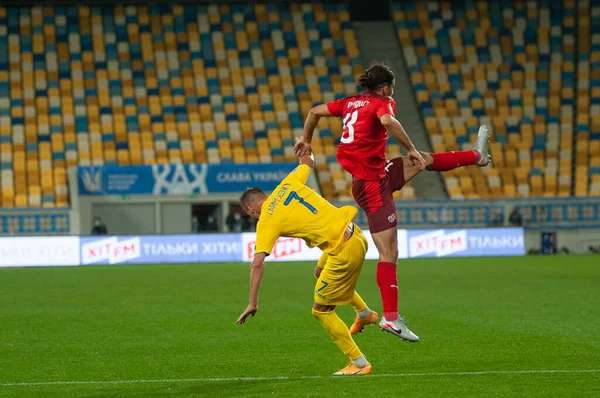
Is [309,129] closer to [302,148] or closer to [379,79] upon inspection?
[302,148]

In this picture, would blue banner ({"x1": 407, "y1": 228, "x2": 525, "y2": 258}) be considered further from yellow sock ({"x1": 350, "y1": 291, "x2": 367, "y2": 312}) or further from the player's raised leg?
yellow sock ({"x1": 350, "y1": 291, "x2": 367, "y2": 312})

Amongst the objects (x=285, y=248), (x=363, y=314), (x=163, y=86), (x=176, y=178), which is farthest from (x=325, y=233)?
(x=163, y=86)

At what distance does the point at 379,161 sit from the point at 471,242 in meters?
20.5

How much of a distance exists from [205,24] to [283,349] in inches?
1074

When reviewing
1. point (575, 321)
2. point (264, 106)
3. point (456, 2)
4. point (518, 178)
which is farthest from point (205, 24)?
point (575, 321)

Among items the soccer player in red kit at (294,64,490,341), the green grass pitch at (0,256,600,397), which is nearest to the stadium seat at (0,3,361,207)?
the green grass pitch at (0,256,600,397)

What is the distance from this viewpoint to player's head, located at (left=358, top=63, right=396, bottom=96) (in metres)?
8.33

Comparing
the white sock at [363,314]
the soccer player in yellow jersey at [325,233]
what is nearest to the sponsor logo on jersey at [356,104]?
the soccer player in yellow jersey at [325,233]

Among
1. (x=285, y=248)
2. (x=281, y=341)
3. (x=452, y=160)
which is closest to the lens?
(x=452, y=160)

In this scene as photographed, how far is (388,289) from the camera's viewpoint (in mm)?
8320

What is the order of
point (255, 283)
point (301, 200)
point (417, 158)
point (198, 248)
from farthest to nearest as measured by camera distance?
point (198, 248)
point (417, 158)
point (301, 200)
point (255, 283)

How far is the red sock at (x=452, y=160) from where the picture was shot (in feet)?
28.6

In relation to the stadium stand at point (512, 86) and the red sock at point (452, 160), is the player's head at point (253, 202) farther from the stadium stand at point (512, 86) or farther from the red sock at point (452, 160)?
the stadium stand at point (512, 86)

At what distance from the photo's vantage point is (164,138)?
32.5 m
